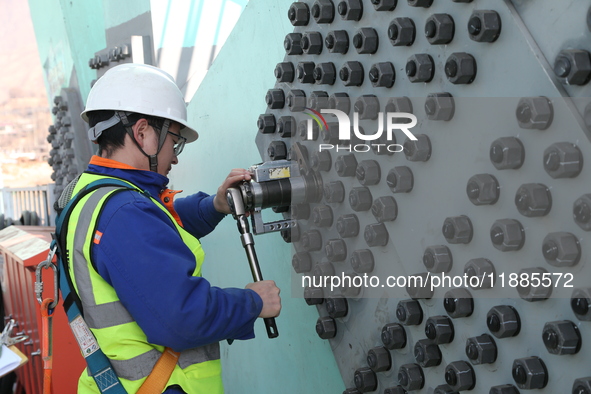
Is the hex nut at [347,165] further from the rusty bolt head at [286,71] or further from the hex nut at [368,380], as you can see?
the hex nut at [368,380]

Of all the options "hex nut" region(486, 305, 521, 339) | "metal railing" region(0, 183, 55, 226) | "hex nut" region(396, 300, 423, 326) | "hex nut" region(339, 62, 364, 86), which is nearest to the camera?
"hex nut" region(486, 305, 521, 339)

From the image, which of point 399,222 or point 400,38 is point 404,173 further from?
point 400,38

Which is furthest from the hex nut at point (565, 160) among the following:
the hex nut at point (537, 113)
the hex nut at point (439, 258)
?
the hex nut at point (439, 258)

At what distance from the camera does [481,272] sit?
1519 millimetres

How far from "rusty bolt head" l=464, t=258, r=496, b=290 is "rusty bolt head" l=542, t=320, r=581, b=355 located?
210 millimetres

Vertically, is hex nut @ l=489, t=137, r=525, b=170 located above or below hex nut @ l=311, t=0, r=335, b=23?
below

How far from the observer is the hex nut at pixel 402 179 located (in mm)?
1771

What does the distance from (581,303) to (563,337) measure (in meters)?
0.09

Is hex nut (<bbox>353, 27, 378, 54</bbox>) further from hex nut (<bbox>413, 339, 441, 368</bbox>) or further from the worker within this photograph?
hex nut (<bbox>413, 339, 441, 368</bbox>)

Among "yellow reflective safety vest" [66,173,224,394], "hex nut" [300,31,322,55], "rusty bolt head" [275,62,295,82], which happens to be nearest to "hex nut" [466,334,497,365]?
"yellow reflective safety vest" [66,173,224,394]

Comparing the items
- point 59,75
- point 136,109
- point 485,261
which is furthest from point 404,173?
point 59,75

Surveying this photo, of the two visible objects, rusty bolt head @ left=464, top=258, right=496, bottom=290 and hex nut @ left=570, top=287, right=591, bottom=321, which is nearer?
hex nut @ left=570, top=287, right=591, bottom=321

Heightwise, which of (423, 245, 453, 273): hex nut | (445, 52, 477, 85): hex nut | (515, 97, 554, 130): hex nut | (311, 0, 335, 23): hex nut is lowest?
(423, 245, 453, 273): hex nut

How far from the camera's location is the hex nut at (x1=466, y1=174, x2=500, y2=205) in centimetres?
146
